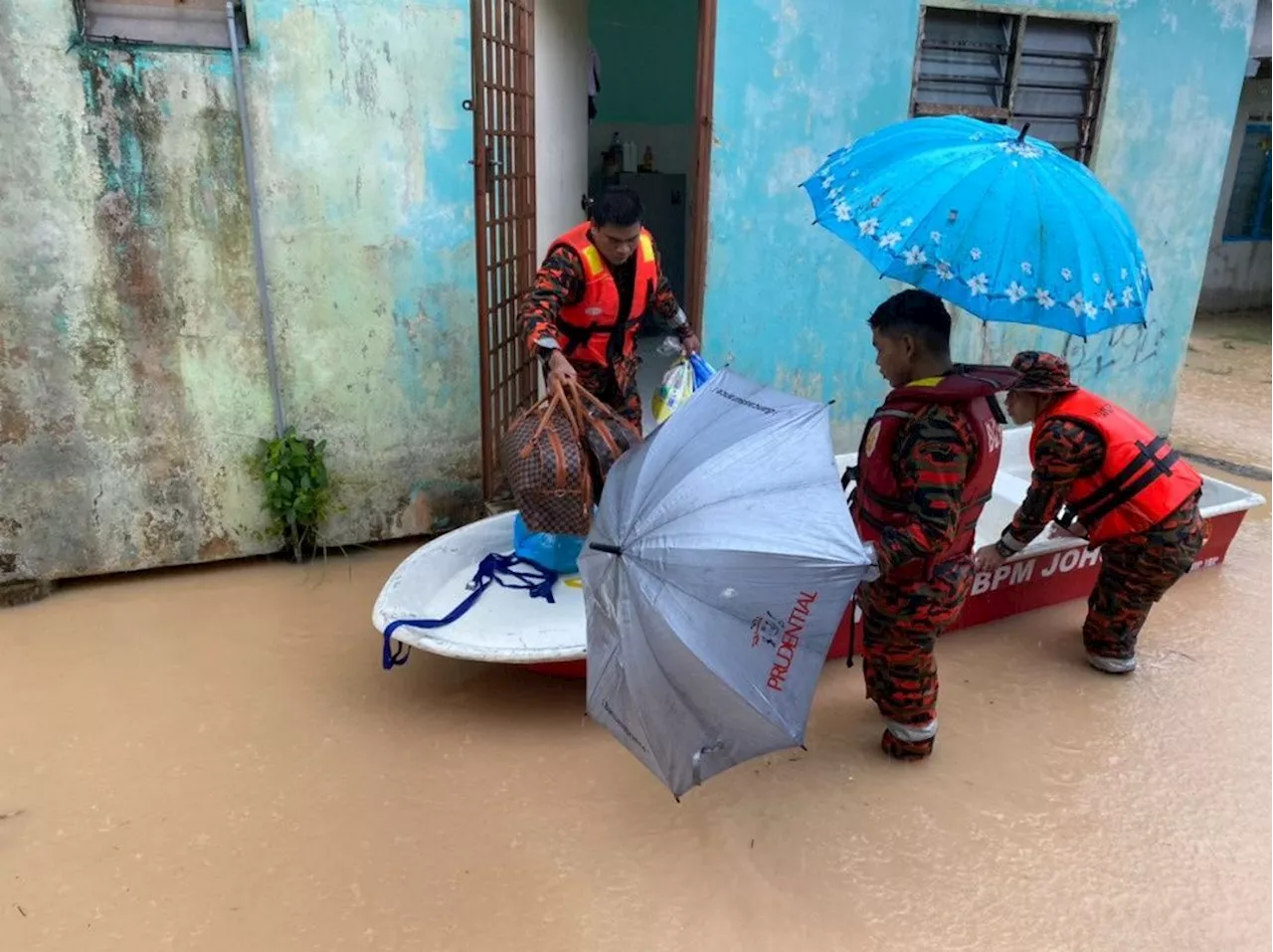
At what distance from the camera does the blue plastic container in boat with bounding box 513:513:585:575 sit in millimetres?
3797

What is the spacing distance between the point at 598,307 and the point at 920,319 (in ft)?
4.91

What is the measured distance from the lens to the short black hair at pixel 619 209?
3420 mm

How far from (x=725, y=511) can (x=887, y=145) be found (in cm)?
129

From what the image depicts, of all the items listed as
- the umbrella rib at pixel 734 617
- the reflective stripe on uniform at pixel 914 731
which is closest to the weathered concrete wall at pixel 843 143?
the reflective stripe on uniform at pixel 914 731

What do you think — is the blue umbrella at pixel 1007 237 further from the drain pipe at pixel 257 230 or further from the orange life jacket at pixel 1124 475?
the drain pipe at pixel 257 230

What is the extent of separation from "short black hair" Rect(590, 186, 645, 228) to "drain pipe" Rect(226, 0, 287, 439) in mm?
1563

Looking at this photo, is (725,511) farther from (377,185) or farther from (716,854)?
(377,185)

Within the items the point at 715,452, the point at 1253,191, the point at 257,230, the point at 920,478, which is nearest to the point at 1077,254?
the point at 920,478

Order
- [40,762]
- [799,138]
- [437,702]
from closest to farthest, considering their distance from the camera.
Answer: [40,762] < [437,702] < [799,138]

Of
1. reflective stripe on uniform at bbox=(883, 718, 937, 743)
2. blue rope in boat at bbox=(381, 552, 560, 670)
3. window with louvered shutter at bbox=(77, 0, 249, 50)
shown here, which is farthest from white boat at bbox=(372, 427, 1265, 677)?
window with louvered shutter at bbox=(77, 0, 249, 50)

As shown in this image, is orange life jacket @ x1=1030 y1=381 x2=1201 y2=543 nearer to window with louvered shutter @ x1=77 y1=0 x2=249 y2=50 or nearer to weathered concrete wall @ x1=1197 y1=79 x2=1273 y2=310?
window with louvered shutter @ x1=77 y1=0 x2=249 y2=50

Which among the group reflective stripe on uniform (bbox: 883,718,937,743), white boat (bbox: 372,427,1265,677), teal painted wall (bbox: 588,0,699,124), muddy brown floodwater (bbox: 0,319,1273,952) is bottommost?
muddy brown floodwater (bbox: 0,319,1273,952)

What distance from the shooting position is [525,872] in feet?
8.84

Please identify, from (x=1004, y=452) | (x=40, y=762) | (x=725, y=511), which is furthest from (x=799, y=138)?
(x=40, y=762)
